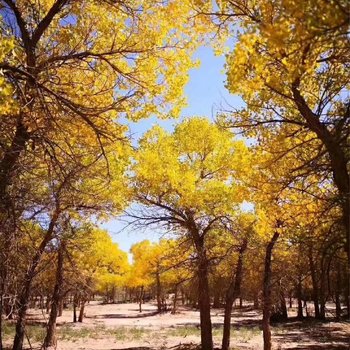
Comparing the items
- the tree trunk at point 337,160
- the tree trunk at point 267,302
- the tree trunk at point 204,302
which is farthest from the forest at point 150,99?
the tree trunk at point 204,302

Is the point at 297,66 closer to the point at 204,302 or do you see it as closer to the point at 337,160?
the point at 337,160

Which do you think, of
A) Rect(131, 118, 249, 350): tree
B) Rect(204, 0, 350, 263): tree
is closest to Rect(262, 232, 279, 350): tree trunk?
Rect(131, 118, 249, 350): tree

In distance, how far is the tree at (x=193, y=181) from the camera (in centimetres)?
1190

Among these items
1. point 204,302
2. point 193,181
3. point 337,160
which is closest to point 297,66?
point 337,160

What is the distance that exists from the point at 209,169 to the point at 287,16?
10.6 meters

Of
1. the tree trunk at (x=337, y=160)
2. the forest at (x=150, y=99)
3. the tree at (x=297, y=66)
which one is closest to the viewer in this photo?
the tree at (x=297, y=66)

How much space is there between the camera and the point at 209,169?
13094 mm

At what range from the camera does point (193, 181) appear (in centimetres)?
1191

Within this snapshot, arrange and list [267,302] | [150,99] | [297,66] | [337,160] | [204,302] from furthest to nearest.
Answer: [204,302] → [267,302] → [150,99] → [337,160] → [297,66]

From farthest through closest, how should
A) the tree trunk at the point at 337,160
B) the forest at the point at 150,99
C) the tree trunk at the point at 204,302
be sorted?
the tree trunk at the point at 204,302, the tree trunk at the point at 337,160, the forest at the point at 150,99

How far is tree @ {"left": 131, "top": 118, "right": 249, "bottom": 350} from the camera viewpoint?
11.9 metres

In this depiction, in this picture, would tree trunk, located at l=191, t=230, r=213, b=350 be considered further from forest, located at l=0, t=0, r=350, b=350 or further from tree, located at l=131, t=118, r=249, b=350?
forest, located at l=0, t=0, r=350, b=350

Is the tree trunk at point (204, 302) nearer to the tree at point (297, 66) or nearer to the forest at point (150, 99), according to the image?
the forest at point (150, 99)

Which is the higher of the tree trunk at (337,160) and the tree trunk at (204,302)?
the tree trunk at (337,160)
